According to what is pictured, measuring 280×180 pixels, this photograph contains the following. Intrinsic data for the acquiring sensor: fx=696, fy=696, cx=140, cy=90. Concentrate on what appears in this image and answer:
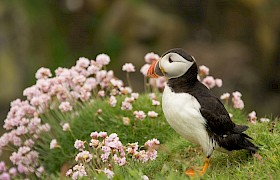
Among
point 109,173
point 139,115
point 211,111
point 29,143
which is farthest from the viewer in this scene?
point 29,143

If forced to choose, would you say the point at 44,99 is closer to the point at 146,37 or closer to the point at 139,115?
the point at 139,115

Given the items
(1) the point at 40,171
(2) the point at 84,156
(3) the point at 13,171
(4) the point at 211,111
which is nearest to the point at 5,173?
(3) the point at 13,171

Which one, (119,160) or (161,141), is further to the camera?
(161,141)

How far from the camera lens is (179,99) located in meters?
5.09

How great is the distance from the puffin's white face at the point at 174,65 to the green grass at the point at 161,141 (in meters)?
0.70

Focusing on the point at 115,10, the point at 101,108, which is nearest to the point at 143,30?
the point at 115,10

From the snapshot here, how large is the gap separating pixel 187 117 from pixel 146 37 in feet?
31.5

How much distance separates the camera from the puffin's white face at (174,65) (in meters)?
5.20

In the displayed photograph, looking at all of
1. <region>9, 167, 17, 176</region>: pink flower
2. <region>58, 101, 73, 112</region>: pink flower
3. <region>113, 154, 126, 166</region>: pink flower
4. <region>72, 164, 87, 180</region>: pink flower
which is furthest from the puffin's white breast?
<region>9, 167, 17, 176</region>: pink flower

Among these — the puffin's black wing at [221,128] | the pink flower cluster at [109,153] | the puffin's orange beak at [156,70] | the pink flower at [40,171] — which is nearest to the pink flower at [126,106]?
the pink flower at [40,171]

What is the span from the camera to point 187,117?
16.6 ft

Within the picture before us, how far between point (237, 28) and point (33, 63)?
175 inches

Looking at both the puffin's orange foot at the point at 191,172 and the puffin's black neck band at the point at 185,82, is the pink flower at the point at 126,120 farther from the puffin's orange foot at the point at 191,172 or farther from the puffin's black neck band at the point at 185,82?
the puffin's orange foot at the point at 191,172

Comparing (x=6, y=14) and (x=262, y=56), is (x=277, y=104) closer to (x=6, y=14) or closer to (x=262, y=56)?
(x=262, y=56)
